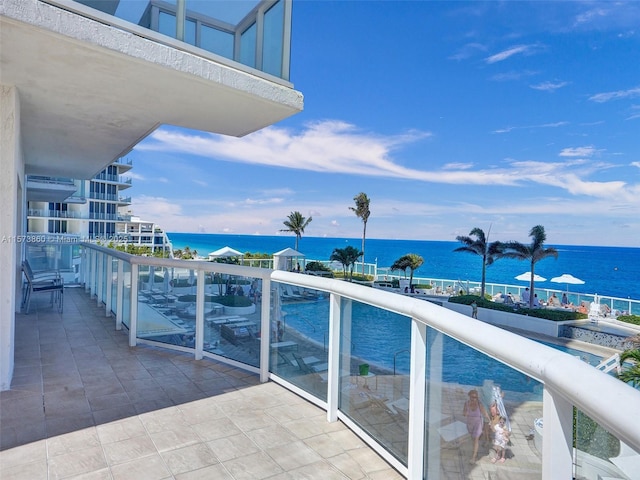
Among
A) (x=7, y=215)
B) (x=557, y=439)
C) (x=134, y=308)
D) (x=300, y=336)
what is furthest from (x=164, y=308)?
(x=557, y=439)

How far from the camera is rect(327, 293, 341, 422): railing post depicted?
3.15 metres

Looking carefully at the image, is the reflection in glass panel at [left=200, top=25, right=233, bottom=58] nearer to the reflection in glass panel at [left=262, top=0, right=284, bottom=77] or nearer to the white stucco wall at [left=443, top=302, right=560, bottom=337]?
the reflection in glass panel at [left=262, top=0, right=284, bottom=77]

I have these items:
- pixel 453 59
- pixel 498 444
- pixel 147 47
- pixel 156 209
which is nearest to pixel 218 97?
pixel 147 47

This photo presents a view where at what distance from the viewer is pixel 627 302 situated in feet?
66.0

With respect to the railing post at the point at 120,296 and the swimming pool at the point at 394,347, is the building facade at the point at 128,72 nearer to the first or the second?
the railing post at the point at 120,296

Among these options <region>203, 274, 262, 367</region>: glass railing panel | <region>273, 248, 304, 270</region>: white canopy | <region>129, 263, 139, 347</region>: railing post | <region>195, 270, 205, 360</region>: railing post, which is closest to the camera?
<region>203, 274, 262, 367</region>: glass railing panel

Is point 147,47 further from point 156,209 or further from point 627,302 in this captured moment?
point 156,209

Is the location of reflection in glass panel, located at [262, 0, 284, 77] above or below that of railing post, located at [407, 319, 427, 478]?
above

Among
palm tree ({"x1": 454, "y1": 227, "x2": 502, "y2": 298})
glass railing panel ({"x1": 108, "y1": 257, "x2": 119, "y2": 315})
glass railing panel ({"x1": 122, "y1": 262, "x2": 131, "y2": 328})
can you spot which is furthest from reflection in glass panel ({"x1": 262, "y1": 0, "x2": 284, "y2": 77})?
palm tree ({"x1": 454, "y1": 227, "x2": 502, "y2": 298})

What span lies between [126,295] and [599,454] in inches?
244

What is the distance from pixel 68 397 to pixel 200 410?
1.33 meters

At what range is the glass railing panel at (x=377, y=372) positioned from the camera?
2445mm

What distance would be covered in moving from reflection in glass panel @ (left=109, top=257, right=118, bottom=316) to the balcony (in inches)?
24.9

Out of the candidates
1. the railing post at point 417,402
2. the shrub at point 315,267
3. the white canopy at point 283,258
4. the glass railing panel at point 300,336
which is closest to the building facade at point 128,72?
the glass railing panel at point 300,336
